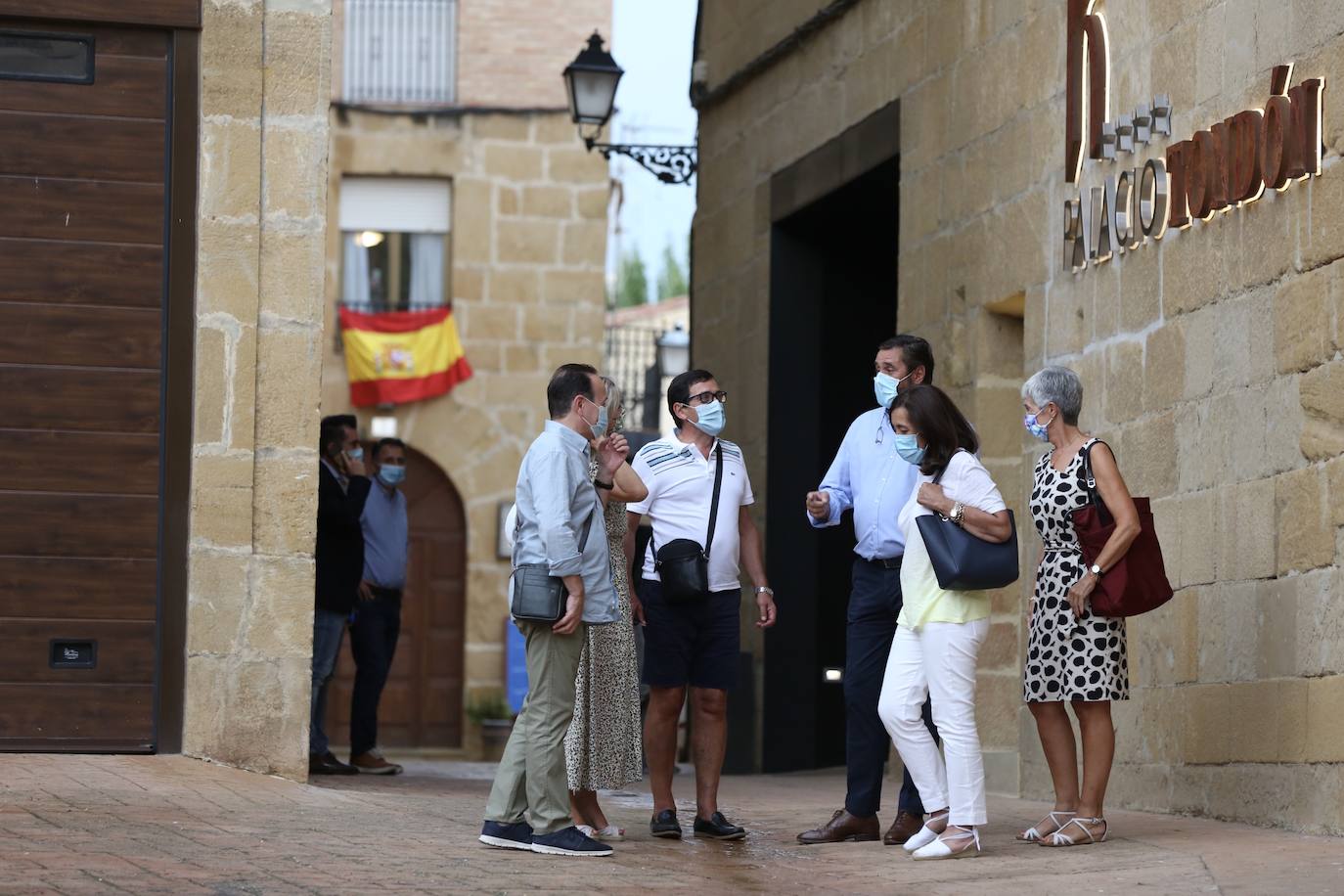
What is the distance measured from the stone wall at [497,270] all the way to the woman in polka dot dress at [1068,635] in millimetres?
17653

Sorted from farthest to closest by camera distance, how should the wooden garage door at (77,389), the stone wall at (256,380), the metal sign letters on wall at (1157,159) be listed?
the stone wall at (256,380) → the wooden garage door at (77,389) → the metal sign letters on wall at (1157,159)

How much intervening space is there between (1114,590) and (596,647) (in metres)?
2.09

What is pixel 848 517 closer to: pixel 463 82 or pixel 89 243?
pixel 89 243

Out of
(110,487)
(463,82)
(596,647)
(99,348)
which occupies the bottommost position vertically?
(596,647)

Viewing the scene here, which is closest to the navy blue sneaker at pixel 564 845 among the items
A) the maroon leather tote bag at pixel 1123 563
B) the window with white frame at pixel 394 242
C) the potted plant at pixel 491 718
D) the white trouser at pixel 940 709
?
the white trouser at pixel 940 709

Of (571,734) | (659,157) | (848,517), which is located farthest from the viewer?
(659,157)

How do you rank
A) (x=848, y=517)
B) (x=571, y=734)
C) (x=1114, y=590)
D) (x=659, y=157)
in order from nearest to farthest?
(x=1114, y=590)
(x=571, y=734)
(x=848, y=517)
(x=659, y=157)

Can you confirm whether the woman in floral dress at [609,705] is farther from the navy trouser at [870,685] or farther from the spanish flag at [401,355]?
the spanish flag at [401,355]

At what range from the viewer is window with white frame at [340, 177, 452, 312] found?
1022 inches

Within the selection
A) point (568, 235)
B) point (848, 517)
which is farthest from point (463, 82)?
point (848, 517)

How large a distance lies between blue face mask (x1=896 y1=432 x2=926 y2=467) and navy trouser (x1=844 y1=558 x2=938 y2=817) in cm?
55

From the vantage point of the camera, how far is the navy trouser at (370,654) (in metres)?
12.6

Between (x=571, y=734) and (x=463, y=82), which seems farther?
(x=463, y=82)

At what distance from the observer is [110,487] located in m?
9.58
